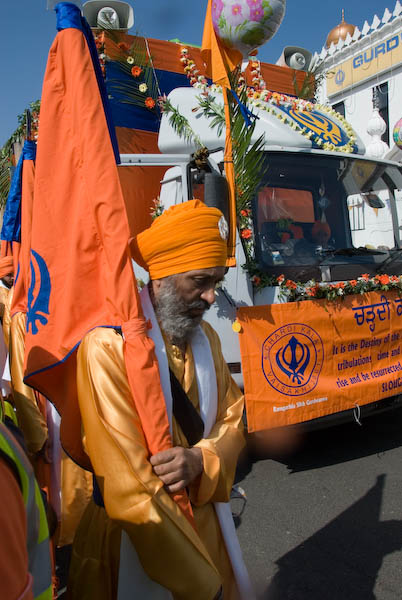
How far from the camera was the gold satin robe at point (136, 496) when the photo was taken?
136 centimetres

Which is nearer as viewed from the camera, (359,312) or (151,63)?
(359,312)

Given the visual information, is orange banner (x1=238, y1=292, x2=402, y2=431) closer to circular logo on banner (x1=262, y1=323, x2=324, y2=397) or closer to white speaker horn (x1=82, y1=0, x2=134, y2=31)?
circular logo on banner (x1=262, y1=323, x2=324, y2=397)

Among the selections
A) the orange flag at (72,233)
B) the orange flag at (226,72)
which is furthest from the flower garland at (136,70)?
the orange flag at (72,233)

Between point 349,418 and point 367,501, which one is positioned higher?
point 349,418

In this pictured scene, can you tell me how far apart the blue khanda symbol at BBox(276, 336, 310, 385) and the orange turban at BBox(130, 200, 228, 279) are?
198 centimetres

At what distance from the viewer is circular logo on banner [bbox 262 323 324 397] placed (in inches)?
142

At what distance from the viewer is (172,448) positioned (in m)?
1.50

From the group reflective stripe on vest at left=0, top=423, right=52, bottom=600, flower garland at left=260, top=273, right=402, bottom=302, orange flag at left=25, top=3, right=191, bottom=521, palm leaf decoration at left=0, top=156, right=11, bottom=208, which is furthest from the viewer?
palm leaf decoration at left=0, top=156, right=11, bottom=208

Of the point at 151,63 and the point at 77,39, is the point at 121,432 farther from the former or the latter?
the point at 151,63

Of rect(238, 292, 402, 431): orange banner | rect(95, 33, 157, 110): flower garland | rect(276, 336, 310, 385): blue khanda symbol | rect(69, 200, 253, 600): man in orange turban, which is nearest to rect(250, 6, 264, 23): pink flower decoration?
rect(95, 33, 157, 110): flower garland

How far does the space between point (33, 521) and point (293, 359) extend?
2.93 m

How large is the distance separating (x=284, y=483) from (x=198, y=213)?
9.35ft

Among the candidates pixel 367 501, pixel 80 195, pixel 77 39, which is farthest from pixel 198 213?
pixel 367 501

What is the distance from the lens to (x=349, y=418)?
3.96 meters
